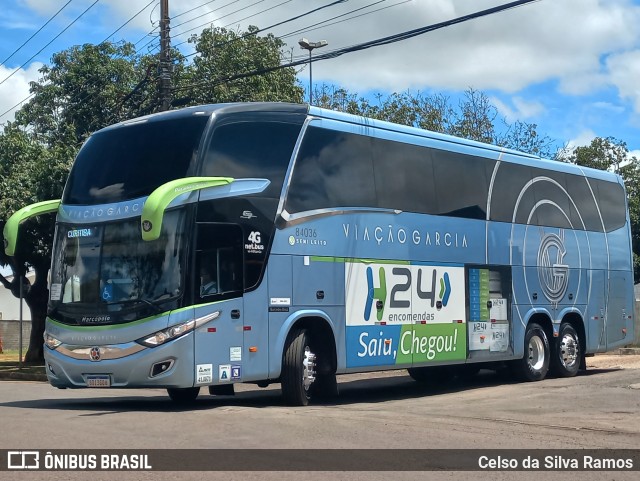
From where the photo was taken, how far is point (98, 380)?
13.0m

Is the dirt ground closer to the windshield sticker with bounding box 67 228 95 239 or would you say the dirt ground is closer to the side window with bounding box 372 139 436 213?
the side window with bounding box 372 139 436 213

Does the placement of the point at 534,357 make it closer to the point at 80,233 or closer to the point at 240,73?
the point at 80,233

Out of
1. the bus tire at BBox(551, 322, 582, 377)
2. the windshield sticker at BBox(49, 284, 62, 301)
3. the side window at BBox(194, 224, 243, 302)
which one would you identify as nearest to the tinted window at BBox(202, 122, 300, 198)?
the side window at BBox(194, 224, 243, 302)

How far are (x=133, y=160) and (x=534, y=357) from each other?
32.1ft

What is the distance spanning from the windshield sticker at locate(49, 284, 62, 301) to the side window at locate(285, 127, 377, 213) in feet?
11.6

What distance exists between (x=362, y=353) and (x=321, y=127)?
3635 mm

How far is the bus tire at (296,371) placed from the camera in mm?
13805

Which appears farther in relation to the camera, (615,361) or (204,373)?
(615,361)

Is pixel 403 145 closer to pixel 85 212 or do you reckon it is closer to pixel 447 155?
pixel 447 155

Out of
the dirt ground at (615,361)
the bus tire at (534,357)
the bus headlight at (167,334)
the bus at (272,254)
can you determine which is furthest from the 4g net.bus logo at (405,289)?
the dirt ground at (615,361)

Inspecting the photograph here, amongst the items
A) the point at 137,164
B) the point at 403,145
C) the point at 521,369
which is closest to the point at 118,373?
the point at 137,164

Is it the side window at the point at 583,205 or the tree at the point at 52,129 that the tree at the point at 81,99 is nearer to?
the tree at the point at 52,129

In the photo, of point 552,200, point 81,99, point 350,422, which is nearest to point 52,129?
point 81,99
